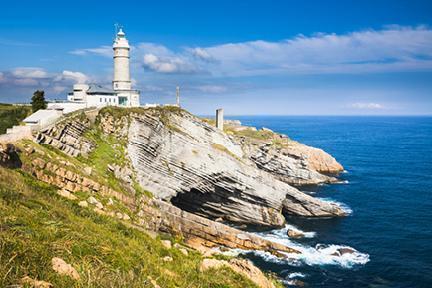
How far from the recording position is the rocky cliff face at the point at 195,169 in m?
44.9

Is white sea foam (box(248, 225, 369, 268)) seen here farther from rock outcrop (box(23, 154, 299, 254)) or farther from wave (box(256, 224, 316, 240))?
wave (box(256, 224, 316, 240))

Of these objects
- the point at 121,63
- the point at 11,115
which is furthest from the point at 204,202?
the point at 11,115

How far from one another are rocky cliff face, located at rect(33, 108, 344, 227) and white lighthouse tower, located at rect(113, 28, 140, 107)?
10.4 metres

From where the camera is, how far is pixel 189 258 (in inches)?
868

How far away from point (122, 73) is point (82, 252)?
160 feet

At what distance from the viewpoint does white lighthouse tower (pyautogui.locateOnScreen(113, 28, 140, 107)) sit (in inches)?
2267

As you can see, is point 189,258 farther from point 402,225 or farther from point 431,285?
point 402,225

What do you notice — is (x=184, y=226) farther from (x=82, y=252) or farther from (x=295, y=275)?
(x=82, y=252)

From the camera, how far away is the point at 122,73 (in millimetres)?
58438

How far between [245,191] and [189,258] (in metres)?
29.8

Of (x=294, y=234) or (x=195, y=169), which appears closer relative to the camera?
(x=294, y=234)

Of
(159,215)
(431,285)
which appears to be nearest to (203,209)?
(159,215)

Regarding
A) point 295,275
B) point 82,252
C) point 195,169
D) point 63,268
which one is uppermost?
point 63,268

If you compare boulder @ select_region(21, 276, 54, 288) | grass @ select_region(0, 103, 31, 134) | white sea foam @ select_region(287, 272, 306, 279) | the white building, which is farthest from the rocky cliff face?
boulder @ select_region(21, 276, 54, 288)
